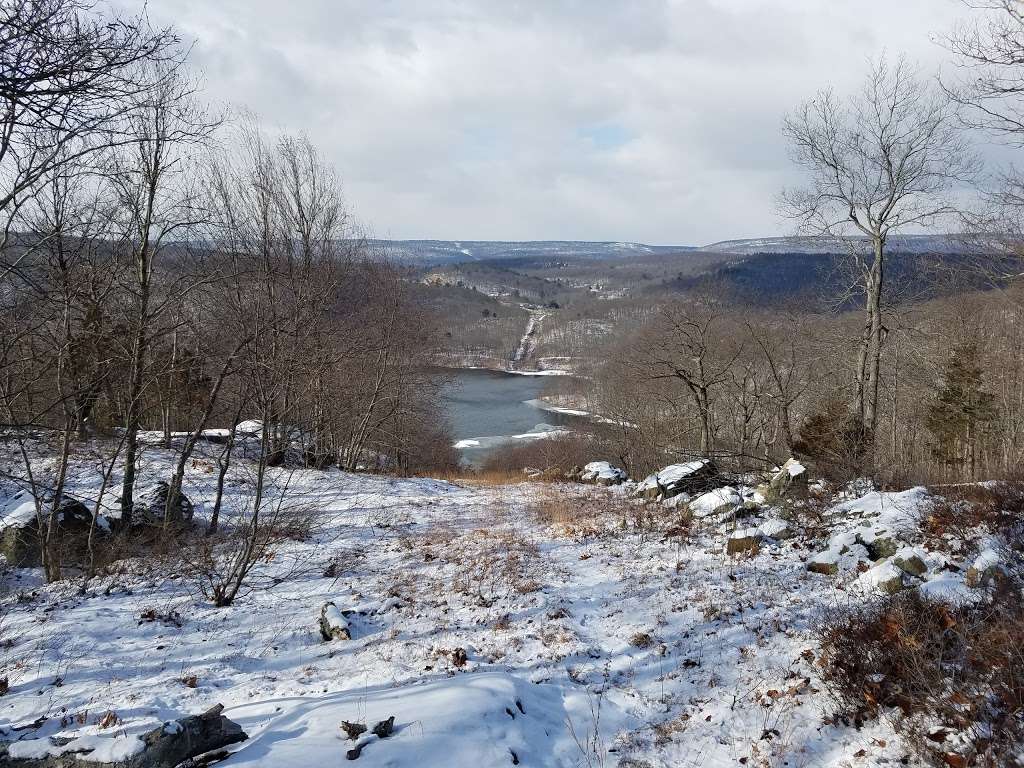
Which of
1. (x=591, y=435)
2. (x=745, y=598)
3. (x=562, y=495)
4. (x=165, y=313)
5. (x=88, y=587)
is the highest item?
(x=165, y=313)

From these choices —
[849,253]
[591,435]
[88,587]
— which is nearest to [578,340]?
[591,435]

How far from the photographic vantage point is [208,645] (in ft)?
19.9

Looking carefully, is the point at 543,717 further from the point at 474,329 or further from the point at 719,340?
the point at 474,329

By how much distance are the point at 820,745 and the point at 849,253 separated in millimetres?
12635

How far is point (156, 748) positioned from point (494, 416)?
59043 millimetres

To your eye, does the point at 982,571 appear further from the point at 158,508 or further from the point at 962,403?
the point at 962,403

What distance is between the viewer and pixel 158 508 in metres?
10.3

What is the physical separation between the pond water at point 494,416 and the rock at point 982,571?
84.4 ft

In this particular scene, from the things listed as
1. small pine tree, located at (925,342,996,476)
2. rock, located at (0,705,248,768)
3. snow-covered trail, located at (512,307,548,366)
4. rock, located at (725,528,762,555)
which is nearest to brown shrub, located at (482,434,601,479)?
small pine tree, located at (925,342,996,476)

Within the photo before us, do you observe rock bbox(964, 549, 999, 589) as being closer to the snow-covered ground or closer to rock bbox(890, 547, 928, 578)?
rock bbox(890, 547, 928, 578)

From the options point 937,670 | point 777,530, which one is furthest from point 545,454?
point 937,670

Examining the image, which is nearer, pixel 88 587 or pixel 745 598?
pixel 745 598

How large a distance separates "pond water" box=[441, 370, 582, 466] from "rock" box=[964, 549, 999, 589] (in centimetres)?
2573

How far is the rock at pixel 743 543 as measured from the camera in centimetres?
782
